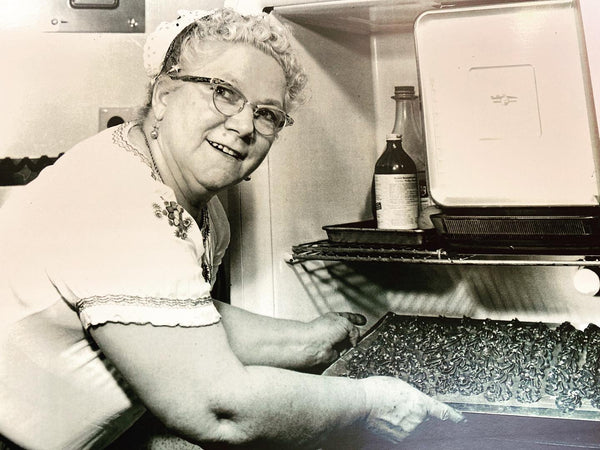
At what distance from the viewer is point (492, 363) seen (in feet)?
2.77

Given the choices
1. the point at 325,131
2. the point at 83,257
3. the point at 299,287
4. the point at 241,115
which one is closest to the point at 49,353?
the point at 83,257

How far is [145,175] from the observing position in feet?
2.07

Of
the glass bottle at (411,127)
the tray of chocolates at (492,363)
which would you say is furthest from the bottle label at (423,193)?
the tray of chocolates at (492,363)

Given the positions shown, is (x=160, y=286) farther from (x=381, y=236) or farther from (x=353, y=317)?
(x=353, y=317)

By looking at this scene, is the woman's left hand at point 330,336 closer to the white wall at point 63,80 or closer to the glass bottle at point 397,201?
the glass bottle at point 397,201

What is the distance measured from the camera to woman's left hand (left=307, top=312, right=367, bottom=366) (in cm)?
102

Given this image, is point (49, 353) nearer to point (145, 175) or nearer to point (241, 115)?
point (145, 175)

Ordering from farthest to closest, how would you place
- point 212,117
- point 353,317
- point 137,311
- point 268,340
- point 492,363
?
1. point 353,317
2. point 268,340
3. point 492,363
4. point 212,117
5. point 137,311

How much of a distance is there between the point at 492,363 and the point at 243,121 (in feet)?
1.85

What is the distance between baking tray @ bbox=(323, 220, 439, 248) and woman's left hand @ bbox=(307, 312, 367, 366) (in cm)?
19

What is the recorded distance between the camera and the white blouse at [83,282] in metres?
0.56

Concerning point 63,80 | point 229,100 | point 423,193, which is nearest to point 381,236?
point 423,193

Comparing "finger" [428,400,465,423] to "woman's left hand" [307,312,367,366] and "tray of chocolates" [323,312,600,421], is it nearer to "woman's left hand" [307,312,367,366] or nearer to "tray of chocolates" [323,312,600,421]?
"tray of chocolates" [323,312,600,421]

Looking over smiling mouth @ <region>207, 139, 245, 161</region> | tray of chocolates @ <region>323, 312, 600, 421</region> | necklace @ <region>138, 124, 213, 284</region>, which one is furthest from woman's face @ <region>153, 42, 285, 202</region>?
tray of chocolates @ <region>323, 312, 600, 421</region>
